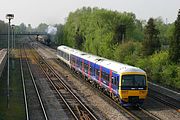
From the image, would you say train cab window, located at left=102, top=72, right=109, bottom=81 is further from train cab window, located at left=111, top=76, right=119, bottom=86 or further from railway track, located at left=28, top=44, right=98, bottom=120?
railway track, located at left=28, top=44, right=98, bottom=120

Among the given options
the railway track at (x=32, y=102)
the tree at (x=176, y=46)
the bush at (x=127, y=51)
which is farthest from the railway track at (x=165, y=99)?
the bush at (x=127, y=51)

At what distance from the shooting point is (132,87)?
89.8 ft

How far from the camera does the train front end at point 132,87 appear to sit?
27297 millimetres

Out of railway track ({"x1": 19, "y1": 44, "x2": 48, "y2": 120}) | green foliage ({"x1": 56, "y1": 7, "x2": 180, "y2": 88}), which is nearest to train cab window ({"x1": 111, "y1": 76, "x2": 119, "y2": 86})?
railway track ({"x1": 19, "y1": 44, "x2": 48, "y2": 120})

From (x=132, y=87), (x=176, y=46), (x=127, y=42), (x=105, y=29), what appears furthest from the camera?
(x=105, y=29)

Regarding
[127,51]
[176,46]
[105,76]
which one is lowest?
[105,76]

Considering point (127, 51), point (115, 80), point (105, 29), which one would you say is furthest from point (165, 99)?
point (105, 29)

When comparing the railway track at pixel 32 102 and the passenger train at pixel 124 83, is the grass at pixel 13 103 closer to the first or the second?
the railway track at pixel 32 102

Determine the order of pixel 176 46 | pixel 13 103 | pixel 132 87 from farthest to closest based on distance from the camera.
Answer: pixel 176 46
pixel 13 103
pixel 132 87

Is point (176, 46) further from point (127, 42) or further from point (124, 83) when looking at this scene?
point (127, 42)

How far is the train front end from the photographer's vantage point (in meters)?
27.3

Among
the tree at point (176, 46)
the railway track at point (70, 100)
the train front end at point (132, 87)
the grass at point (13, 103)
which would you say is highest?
the tree at point (176, 46)

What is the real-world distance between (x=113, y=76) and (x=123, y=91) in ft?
7.78

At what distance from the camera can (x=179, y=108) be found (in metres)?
28.3
